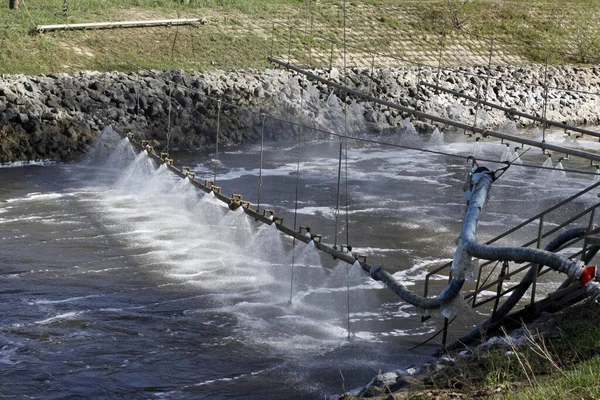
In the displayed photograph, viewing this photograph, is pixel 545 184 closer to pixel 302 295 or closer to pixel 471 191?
pixel 302 295

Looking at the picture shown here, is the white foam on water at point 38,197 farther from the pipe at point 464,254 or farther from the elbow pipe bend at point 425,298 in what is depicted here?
the pipe at point 464,254

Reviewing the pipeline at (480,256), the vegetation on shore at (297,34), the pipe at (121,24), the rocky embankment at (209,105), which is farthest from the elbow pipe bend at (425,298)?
the pipe at (121,24)

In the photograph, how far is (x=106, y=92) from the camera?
1117 inches

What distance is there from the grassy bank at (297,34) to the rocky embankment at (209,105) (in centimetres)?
121

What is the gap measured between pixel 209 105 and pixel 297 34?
9.16 m

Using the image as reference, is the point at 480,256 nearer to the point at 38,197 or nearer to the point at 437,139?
the point at 38,197

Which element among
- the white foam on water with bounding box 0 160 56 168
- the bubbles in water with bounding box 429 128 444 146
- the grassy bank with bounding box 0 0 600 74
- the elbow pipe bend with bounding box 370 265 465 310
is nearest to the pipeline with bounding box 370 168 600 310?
the elbow pipe bend with bounding box 370 265 465 310

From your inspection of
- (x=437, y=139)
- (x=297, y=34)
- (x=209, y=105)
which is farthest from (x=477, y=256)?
(x=297, y=34)

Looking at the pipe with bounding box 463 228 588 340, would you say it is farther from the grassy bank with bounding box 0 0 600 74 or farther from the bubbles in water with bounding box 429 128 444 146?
the bubbles in water with bounding box 429 128 444 146

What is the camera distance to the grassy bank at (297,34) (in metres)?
31.5

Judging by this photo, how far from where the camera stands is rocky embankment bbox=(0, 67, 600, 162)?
26062mm

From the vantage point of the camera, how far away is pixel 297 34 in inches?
1471

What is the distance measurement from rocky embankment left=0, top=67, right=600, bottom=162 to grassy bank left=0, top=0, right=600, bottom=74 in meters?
1.21

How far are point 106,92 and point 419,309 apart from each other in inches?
710
